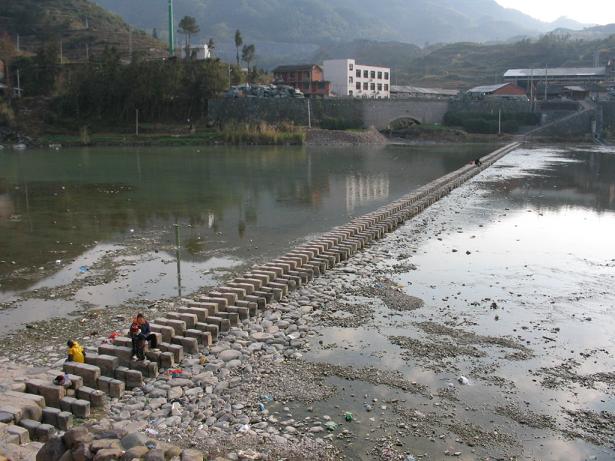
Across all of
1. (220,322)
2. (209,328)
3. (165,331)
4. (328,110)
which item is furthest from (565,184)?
(328,110)

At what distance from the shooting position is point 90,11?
186 meters

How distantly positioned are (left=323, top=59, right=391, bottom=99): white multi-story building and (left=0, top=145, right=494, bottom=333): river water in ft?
194

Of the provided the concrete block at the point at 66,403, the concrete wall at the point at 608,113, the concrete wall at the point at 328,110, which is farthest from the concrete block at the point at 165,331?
the concrete wall at the point at 608,113

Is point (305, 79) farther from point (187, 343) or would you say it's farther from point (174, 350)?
point (174, 350)

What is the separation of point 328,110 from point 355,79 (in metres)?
26.0

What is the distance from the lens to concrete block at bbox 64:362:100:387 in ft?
41.7

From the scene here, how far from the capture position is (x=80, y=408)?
11734mm

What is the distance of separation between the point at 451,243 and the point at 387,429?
17.4m

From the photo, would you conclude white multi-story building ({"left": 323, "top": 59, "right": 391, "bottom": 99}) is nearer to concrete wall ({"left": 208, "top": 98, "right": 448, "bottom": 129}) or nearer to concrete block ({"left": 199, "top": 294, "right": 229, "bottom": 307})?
concrete wall ({"left": 208, "top": 98, "right": 448, "bottom": 129})

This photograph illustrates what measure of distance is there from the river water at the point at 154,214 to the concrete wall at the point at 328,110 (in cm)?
3335

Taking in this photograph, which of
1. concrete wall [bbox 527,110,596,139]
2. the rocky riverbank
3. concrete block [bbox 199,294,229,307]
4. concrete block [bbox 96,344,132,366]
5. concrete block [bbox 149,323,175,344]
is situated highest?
concrete wall [bbox 527,110,596,139]

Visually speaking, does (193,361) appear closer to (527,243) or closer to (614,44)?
(527,243)

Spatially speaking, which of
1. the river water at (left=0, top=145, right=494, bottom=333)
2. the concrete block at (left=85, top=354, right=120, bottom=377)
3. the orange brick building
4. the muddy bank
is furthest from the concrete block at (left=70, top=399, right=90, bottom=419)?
the orange brick building

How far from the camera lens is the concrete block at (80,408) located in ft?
38.4
